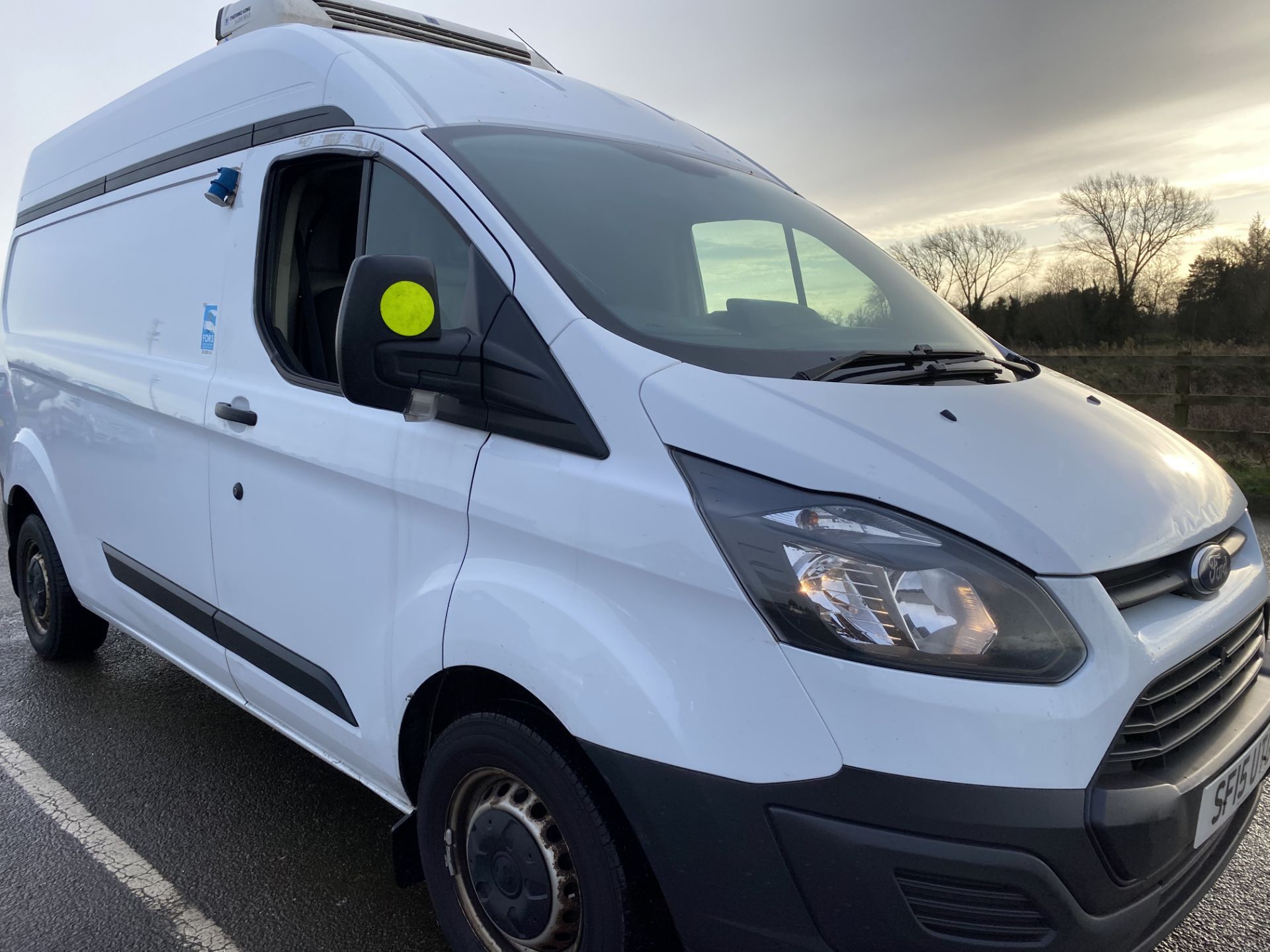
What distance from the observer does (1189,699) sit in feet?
5.31

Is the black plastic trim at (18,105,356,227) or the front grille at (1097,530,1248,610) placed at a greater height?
the black plastic trim at (18,105,356,227)

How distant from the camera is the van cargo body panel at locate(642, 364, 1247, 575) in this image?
1507 millimetres

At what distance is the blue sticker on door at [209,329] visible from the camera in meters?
2.70

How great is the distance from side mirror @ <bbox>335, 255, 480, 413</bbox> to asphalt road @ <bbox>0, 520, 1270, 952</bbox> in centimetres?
140

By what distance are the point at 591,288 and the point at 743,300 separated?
0.54 m

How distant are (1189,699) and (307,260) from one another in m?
2.39

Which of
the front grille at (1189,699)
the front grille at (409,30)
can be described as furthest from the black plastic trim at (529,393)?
the front grille at (409,30)

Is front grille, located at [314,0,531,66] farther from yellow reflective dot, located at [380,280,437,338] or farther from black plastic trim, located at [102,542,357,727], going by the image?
black plastic trim, located at [102,542,357,727]

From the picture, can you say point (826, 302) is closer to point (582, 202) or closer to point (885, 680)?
point (582, 202)

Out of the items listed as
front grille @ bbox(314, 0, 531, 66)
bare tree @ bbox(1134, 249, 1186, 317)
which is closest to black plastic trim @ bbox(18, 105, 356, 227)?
front grille @ bbox(314, 0, 531, 66)

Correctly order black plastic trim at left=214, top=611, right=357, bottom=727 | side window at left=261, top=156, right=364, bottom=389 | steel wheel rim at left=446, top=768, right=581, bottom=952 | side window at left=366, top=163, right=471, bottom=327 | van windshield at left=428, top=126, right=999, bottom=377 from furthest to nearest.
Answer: side window at left=261, top=156, right=364, bottom=389 → black plastic trim at left=214, top=611, right=357, bottom=727 → side window at left=366, top=163, right=471, bottom=327 → van windshield at left=428, top=126, right=999, bottom=377 → steel wheel rim at left=446, top=768, right=581, bottom=952

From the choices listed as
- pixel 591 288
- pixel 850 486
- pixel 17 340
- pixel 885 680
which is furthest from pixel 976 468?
pixel 17 340

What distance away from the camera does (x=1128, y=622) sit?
61.2 inches

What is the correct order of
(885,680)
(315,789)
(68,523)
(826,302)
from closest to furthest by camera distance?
(885,680), (826,302), (315,789), (68,523)
